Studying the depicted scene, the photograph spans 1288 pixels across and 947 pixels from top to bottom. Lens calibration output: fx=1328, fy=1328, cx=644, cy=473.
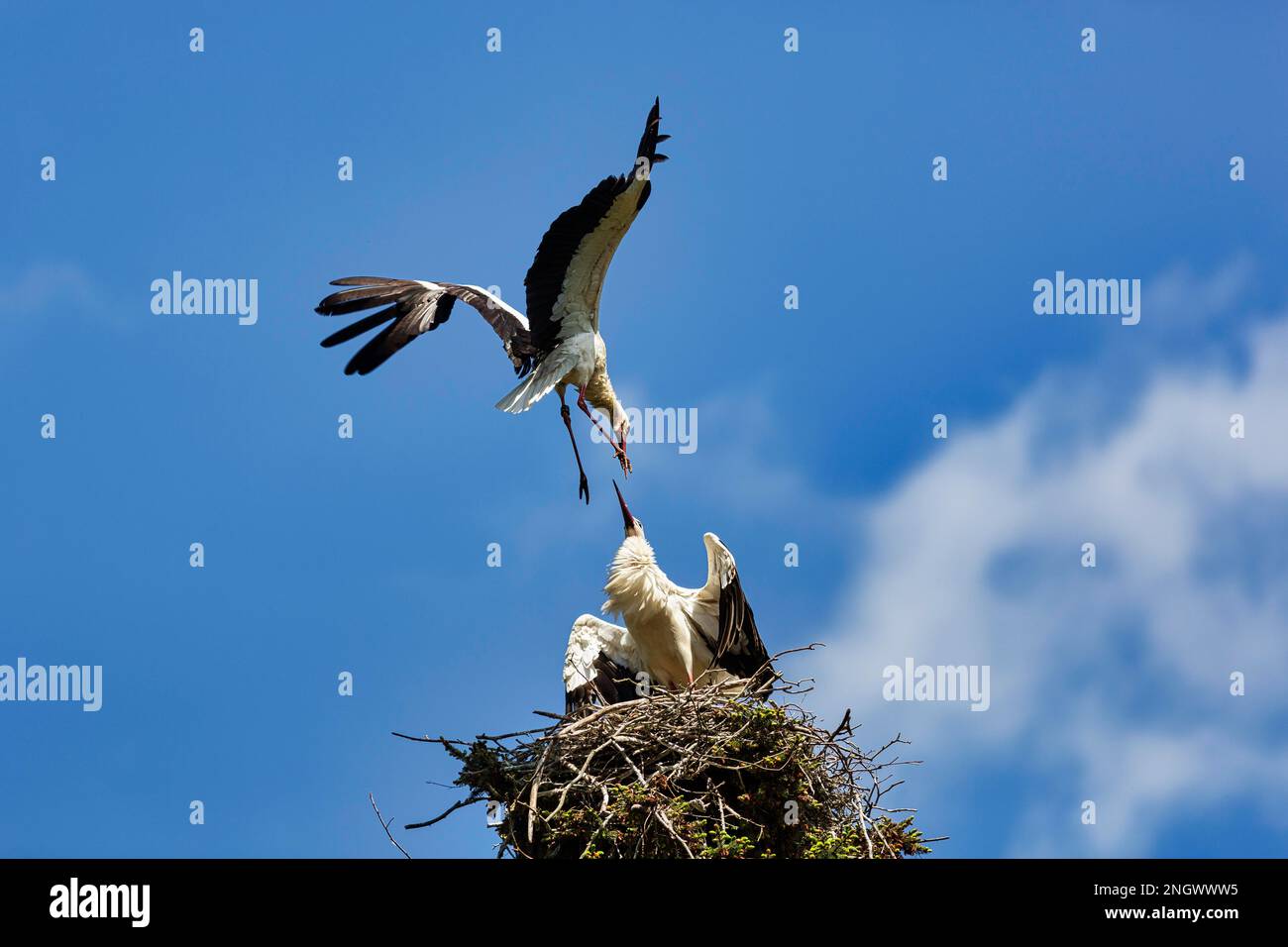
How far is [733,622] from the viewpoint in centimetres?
753

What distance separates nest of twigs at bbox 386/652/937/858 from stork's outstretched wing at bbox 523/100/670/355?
254cm

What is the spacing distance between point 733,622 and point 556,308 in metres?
2.11

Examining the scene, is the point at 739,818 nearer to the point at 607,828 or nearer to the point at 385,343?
the point at 607,828

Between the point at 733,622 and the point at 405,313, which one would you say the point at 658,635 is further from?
the point at 405,313

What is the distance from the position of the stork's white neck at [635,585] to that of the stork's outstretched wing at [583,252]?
1320mm

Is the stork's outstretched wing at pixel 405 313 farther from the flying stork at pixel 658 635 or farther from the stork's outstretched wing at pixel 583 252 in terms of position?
the flying stork at pixel 658 635

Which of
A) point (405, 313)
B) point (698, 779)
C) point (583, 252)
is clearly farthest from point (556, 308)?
point (698, 779)

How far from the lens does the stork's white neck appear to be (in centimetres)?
757

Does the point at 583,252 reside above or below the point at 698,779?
above

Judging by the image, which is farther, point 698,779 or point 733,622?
point 733,622

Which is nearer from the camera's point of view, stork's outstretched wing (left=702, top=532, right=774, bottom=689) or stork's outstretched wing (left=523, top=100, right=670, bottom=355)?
stork's outstretched wing (left=523, top=100, right=670, bottom=355)

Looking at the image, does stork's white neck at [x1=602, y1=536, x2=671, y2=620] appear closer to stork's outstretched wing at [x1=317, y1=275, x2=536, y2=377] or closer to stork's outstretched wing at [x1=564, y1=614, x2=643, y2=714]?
stork's outstretched wing at [x1=564, y1=614, x2=643, y2=714]

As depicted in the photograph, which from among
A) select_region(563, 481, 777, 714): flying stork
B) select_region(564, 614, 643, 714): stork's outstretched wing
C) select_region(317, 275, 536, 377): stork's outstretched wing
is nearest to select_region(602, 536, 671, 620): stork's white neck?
select_region(563, 481, 777, 714): flying stork

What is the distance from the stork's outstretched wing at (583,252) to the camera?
719cm
